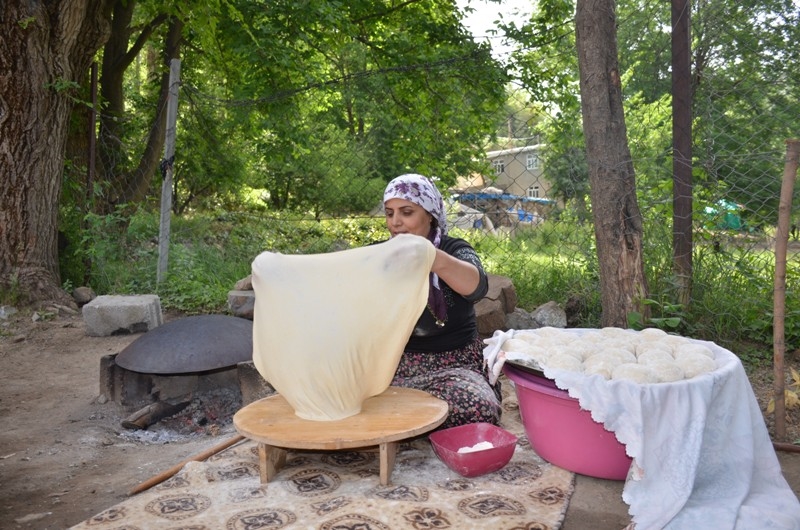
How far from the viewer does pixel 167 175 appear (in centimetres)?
594

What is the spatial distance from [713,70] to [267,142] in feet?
17.0

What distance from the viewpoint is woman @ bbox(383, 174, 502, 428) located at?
283cm

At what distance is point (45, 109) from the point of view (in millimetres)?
5965

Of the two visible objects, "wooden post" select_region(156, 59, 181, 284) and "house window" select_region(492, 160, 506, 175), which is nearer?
"wooden post" select_region(156, 59, 181, 284)

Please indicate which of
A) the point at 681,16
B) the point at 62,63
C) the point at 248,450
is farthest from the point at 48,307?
the point at 681,16

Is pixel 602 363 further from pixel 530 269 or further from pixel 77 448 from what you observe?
pixel 530 269

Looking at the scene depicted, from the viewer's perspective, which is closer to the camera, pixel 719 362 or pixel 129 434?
pixel 719 362

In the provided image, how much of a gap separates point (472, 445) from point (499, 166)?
4.38 meters

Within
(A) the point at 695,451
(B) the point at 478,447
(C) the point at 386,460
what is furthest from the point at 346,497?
(A) the point at 695,451

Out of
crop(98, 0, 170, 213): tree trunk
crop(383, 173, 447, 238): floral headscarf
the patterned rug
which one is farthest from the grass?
the patterned rug

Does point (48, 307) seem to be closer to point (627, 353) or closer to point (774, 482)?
point (627, 353)

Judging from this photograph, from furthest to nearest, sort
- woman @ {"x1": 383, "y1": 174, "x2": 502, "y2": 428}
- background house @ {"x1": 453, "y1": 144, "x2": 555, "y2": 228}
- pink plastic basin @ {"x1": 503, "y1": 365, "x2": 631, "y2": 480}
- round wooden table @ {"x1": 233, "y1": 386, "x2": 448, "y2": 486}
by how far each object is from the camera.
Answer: background house @ {"x1": 453, "y1": 144, "x2": 555, "y2": 228} → woman @ {"x1": 383, "y1": 174, "x2": 502, "y2": 428} → pink plastic basin @ {"x1": 503, "y1": 365, "x2": 631, "y2": 480} → round wooden table @ {"x1": 233, "y1": 386, "x2": 448, "y2": 486}

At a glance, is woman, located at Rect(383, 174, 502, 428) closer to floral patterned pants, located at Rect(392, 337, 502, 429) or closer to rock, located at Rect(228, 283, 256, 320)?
floral patterned pants, located at Rect(392, 337, 502, 429)

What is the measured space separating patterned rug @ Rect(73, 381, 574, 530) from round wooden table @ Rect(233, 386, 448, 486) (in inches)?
4.4
